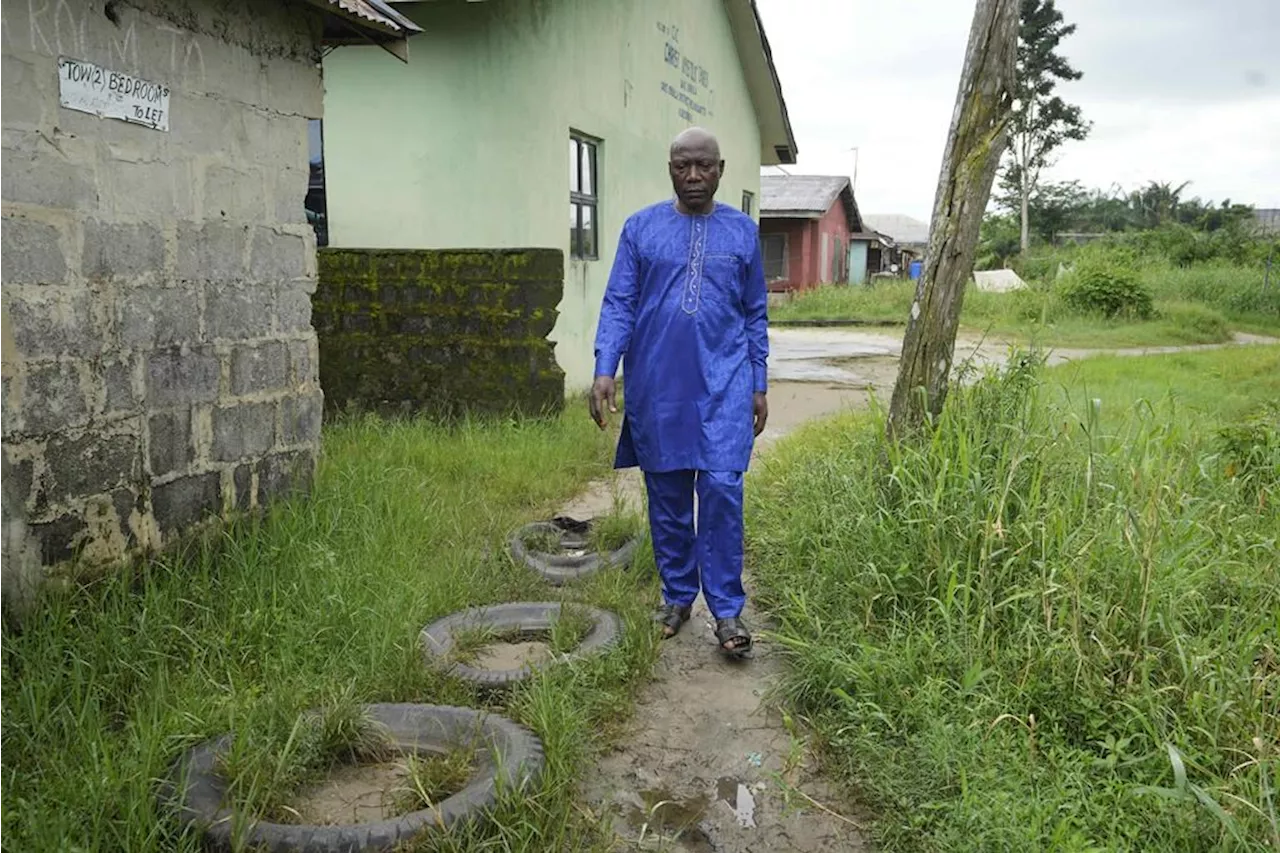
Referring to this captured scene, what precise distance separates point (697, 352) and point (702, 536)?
2.23 ft

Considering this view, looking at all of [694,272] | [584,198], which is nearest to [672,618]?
[694,272]

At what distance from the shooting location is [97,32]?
3396mm

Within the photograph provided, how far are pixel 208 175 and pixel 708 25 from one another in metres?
10.3

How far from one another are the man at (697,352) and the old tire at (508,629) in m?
0.42

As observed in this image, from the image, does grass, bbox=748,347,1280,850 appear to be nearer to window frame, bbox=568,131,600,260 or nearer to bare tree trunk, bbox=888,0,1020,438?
bare tree trunk, bbox=888,0,1020,438

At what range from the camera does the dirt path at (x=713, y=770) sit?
247 centimetres

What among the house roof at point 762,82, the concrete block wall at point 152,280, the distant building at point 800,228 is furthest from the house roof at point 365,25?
the distant building at point 800,228

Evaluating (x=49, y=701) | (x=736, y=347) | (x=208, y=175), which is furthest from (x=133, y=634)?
(x=736, y=347)

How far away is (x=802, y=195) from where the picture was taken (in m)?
27.6

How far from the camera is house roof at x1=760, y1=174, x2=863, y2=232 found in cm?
2631

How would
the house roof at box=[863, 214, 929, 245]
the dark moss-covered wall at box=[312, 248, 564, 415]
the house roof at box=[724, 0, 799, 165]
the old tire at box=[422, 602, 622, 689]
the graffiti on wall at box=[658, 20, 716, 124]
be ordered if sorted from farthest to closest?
1. the house roof at box=[863, 214, 929, 245]
2. the house roof at box=[724, 0, 799, 165]
3. the graffiti on wall at box=[658, 20, 716, 124]
4. the dark moss-covered wall at box=[312, 248, 564, 415]
5. the old tire at box=[422, 602, 622, 689]

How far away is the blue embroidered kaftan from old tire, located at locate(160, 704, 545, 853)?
1.17 m

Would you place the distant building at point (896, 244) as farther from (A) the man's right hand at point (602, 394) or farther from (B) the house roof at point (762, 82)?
(A) the man's right hand at point (602, 394)

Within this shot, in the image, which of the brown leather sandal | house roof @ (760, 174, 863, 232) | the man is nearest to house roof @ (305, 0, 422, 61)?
the man
